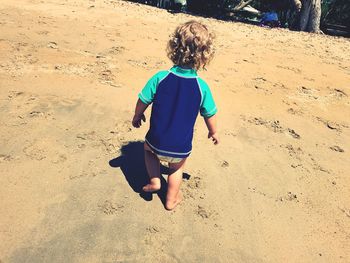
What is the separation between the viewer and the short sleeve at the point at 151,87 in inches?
92.0

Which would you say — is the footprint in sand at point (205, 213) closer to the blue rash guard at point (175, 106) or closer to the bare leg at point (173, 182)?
the bare leg at point (173, 182)

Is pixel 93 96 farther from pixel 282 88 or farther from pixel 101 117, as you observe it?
pixel 282 88

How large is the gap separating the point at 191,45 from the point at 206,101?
41cm

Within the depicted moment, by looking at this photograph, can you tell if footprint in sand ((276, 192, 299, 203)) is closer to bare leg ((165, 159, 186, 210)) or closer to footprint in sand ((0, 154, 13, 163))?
bare leg ((165, 159, 186, 210))

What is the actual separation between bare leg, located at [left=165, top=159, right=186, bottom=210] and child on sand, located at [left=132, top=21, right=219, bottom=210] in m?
0.05

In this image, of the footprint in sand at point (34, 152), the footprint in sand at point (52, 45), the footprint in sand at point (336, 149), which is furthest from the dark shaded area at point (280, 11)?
the footprint in sand at point (34, 152)

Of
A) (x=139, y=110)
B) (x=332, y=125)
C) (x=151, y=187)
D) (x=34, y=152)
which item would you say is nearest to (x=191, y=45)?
(x=139, y=110)

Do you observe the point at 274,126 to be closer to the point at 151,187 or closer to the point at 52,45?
the point at 151,187

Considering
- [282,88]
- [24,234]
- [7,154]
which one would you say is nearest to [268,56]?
[282,88]

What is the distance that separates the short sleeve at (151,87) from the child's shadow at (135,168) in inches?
30.8

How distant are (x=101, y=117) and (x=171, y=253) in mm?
1825

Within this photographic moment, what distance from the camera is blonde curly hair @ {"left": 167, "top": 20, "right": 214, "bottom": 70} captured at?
2252 millimetres


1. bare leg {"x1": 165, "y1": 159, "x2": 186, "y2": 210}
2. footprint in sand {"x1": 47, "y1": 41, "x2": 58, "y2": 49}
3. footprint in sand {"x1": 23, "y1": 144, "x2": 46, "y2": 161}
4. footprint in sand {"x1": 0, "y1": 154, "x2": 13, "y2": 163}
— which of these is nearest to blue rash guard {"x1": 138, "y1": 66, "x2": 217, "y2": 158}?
bare leg {"x1": 165, "y1": 159, "x2": 186, "y2": 210}

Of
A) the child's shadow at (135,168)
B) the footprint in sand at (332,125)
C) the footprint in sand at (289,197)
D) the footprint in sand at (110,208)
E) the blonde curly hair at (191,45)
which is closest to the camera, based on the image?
the blonde curly hair at (191,45)
